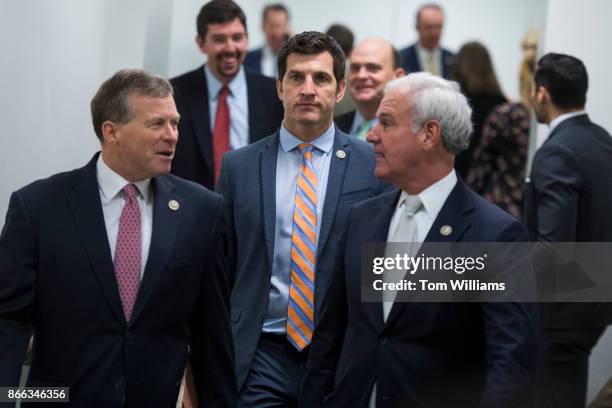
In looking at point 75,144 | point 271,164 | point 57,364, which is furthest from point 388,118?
point 75,144

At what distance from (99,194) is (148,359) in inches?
22.8

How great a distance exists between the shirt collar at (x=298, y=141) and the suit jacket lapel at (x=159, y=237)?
2.44ft

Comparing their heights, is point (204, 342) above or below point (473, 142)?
below

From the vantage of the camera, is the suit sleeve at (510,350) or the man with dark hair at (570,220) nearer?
the suit sleeve at (510,350)

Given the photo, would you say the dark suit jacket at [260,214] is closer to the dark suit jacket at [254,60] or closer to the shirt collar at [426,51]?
the shirt collar at [426,51]

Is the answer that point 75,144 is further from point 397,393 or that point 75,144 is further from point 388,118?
point 397,393

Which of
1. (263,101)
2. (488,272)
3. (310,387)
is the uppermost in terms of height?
(263,101)

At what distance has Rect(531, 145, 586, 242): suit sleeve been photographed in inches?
190

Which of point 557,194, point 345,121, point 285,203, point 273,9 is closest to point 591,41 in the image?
point 557,194

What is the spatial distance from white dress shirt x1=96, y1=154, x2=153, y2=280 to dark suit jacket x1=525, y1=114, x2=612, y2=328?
202 cm

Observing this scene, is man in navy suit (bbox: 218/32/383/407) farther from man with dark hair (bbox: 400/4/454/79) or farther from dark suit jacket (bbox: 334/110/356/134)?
man with dark hair (bbox: 400/4/454/79)

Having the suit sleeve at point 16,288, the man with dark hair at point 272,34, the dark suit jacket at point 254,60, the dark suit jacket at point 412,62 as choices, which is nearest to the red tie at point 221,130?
the suit sleeve at point 16,288

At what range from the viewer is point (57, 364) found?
348 centimetres

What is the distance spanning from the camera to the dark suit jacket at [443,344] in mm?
3363
